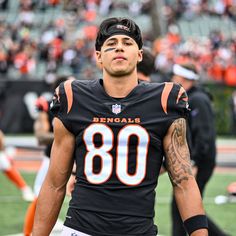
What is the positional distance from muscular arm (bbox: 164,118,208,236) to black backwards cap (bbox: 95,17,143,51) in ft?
1.60

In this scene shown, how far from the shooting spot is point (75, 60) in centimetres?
2522

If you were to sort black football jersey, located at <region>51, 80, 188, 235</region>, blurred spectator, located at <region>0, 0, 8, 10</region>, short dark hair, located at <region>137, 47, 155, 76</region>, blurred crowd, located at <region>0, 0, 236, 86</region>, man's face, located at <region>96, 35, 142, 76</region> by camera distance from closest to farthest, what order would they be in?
black football jersey, located at <region>51, 80, 188, 235</region>
man's face, located at <region>96, 35, 142, 76</region>
short dark hair, located at <region>137, 47, 155, 76</region>
blurred crowd, located at <region>0, 0, 236, 86</region>
blurred spectator, located at <region>0, 0, 8, 10</region>

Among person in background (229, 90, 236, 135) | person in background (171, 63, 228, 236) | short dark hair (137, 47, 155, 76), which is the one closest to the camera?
short dark hair (137, 47, 155, 76)

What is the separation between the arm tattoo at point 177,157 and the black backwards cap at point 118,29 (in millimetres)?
491

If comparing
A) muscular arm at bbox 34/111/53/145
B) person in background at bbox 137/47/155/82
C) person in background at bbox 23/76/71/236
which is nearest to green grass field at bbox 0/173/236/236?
person in background at bbox 23/76/71/236

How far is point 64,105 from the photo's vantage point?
3.93 metres

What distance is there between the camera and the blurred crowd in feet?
80.4

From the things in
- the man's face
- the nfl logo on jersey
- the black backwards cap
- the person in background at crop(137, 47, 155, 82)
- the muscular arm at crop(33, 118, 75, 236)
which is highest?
the person in background at crop(137, 47, 155, 82)

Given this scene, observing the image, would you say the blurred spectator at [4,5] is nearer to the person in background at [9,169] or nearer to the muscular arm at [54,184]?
the person in background at [9,169]

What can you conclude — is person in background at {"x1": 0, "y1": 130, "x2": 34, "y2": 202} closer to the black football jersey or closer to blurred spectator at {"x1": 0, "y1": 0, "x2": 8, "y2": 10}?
the black football jersey

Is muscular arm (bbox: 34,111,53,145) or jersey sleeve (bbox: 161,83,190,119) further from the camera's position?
muscular arm (bbox: 34,111,53,145)

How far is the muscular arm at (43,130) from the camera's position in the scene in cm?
695

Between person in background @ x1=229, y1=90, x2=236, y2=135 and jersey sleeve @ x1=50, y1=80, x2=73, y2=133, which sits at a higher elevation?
person in background @ x1=229, y1=90, x2=236, y2=135

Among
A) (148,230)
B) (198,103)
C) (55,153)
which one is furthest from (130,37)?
(198,103)
